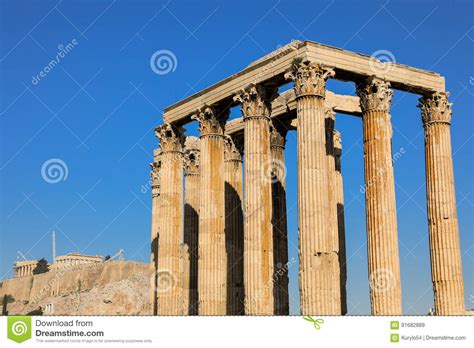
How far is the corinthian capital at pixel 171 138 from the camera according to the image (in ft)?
135

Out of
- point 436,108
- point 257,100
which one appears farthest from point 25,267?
point 436,108

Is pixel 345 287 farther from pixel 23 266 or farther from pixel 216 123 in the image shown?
pixel 23 266

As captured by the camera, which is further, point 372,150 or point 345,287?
point 345,287

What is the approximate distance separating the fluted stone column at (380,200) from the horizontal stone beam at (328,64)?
821mm

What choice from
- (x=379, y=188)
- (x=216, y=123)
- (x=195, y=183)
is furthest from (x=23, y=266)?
(x=379, y=188)

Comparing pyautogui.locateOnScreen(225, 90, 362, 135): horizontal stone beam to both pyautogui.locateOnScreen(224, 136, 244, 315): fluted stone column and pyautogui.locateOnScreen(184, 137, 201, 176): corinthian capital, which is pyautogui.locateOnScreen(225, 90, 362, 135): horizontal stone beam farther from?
pyautogui.locateOnScreen(184, 137, 201, 176): corinthian capital

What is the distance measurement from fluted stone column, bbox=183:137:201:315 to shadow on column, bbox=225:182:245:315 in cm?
267

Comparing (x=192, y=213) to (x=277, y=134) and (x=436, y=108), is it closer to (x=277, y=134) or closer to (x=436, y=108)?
Result: (x=277, y=134)

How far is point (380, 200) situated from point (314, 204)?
12.6 feet

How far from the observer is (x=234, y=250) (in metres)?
40.5

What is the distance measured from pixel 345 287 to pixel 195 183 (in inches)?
466

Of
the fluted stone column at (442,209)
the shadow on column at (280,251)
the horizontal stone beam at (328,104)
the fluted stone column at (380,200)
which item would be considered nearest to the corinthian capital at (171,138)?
the horizontal stone beam at (328,104)
